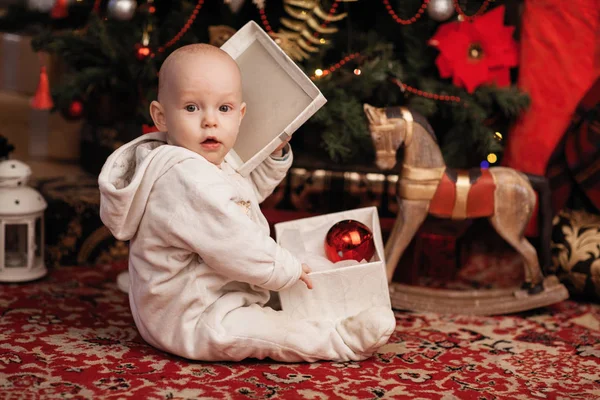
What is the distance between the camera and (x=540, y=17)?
1.93m

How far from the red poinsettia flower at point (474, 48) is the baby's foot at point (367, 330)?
0.83 meters

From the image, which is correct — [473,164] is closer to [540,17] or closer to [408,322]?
[540,17]

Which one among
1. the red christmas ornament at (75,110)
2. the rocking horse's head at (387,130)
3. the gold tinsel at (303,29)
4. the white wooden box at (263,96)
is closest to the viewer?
the white wooden box at (263,96)

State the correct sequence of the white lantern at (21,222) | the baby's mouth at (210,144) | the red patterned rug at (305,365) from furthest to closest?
the white lantern at (21,222)
the baby's mouth at (210,144)
the red patterned rug at (305,365)

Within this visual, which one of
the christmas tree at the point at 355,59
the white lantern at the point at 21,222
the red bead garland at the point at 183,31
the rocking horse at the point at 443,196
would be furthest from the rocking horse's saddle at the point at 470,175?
the white lantern at the point at 21,222

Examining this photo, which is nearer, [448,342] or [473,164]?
[448,342]

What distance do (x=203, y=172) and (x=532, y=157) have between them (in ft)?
3.54

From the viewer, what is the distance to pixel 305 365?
1359mm

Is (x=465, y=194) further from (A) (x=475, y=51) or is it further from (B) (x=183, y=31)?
(B) (x=183, y=31)

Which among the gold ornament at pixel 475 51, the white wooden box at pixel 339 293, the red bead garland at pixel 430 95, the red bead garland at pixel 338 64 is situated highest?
the gold ornament at pixel 475 51

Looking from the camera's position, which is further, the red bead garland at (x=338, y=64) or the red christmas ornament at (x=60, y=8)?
the red christmas ornament at (x=60, y=8)

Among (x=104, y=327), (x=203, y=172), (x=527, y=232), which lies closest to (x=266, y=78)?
(x=203, y=172)

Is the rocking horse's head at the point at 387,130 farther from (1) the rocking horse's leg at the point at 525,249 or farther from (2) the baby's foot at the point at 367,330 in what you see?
(2) the baby's foot at the point at 367,330

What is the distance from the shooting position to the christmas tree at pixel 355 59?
188 cm
